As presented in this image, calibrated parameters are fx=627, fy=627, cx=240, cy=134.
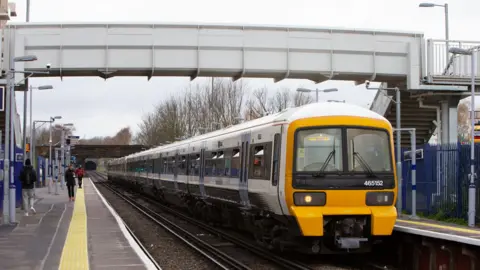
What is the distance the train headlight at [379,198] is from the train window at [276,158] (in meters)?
1.72

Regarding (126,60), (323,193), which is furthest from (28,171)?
(323,193)

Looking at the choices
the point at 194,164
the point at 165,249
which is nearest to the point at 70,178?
the point at 194,164

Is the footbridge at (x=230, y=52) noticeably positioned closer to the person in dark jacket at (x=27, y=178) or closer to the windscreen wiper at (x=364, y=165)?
the person in dark jacket at (x=27, y=178)

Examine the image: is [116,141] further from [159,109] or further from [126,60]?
[126,60]

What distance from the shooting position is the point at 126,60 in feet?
66.5

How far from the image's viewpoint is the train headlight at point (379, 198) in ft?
37.8

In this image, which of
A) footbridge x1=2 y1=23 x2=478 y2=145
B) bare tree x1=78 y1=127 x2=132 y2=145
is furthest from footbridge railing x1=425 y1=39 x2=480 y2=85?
bare tree x1=78 y1=127 x2=132 y2=145

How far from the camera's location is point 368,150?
11.8 m

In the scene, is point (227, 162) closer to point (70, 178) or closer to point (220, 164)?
point (220, 164)

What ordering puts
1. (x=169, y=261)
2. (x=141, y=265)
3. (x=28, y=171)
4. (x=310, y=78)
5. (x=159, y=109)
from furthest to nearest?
1. (x=159, y=109)
2. (x=310, y=78)
3. (x=28, y=171)
4. (x=169, y=261)
5. (x=141, y=265)

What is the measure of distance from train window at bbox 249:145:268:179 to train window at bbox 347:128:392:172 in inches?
74.2

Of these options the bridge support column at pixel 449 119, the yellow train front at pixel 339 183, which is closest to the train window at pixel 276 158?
the yellow train front at pixel 339 183

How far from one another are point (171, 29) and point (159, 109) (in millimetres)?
41902

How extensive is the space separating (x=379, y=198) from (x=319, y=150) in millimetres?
1427
